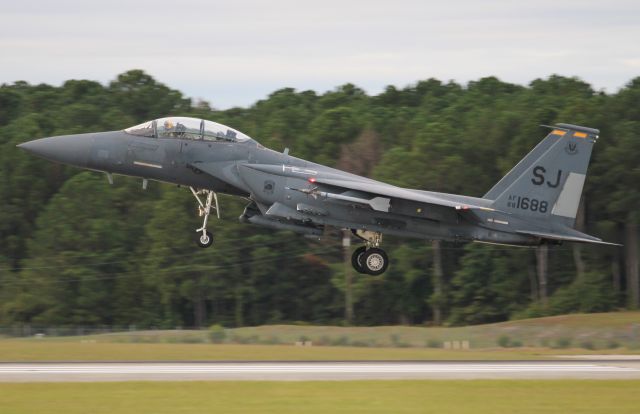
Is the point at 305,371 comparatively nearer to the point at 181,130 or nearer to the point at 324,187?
the point at 324,187

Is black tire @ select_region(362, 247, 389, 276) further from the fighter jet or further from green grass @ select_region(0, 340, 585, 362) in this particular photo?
green grass @ select_region(0, 340, 585, 362)

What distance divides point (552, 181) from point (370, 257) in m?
5.18

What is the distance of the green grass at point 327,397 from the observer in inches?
756

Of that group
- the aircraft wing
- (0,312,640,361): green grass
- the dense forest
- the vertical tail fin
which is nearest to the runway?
(0,312,640,361): green grass

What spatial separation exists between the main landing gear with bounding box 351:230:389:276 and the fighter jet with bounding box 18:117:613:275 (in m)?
0.03

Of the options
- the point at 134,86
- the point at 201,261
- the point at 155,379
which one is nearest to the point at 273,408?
the point at 155,379

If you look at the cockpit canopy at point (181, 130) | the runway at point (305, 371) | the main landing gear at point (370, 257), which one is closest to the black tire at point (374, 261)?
the main landing gear at point (370, 257)

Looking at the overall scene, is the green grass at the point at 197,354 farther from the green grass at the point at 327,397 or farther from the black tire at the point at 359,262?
the green grass at the point at 327,397

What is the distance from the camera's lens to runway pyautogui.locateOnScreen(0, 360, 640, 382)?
22953 mm

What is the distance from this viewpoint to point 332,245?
7338 centimetres

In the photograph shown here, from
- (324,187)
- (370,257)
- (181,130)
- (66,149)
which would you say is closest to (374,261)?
(370,257)

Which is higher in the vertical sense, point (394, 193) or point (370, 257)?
point (394, 193)

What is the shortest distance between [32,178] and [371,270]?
59.9 metres

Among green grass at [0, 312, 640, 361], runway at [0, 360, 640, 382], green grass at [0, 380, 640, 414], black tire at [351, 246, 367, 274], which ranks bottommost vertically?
green grass at [0, 312, 640, 361]
